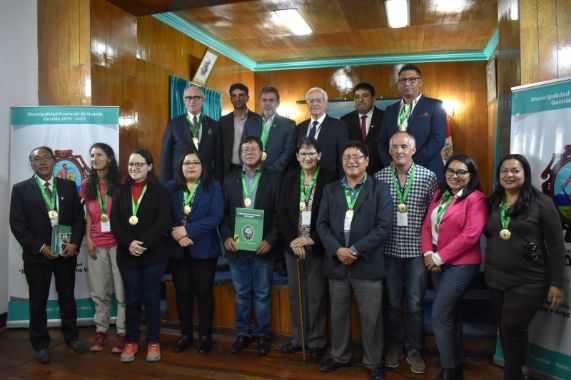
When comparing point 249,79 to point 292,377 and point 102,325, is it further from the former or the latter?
point 292,377

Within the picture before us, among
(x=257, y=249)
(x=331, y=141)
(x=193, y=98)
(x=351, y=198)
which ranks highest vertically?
(x=193, y=98)

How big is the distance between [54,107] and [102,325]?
194 cm

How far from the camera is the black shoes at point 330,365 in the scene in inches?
123

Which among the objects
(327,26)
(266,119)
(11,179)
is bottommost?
(11,179)

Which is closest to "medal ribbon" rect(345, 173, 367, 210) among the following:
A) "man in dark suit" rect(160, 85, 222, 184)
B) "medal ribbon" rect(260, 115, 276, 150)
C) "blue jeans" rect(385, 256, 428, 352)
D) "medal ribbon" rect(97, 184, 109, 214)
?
"blue jeans" rect(385, 256, 428, 352)

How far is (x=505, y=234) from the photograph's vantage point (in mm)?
2629

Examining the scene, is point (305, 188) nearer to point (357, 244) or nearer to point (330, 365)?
point (357, 244)

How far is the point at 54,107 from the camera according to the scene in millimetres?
4074

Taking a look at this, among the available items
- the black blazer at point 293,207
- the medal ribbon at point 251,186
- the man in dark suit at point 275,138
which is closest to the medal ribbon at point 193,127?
the man in dark suit at point 275,138

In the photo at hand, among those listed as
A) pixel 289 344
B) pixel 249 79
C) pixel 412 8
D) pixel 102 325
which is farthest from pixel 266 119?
pixel 249 79

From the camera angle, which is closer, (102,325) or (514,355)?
(514,355)

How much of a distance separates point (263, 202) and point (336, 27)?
4062 millimetres

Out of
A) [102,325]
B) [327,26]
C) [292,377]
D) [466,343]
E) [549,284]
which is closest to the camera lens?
[549,284]

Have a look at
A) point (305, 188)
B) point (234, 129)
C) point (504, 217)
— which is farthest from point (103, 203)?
point (504, 217)
